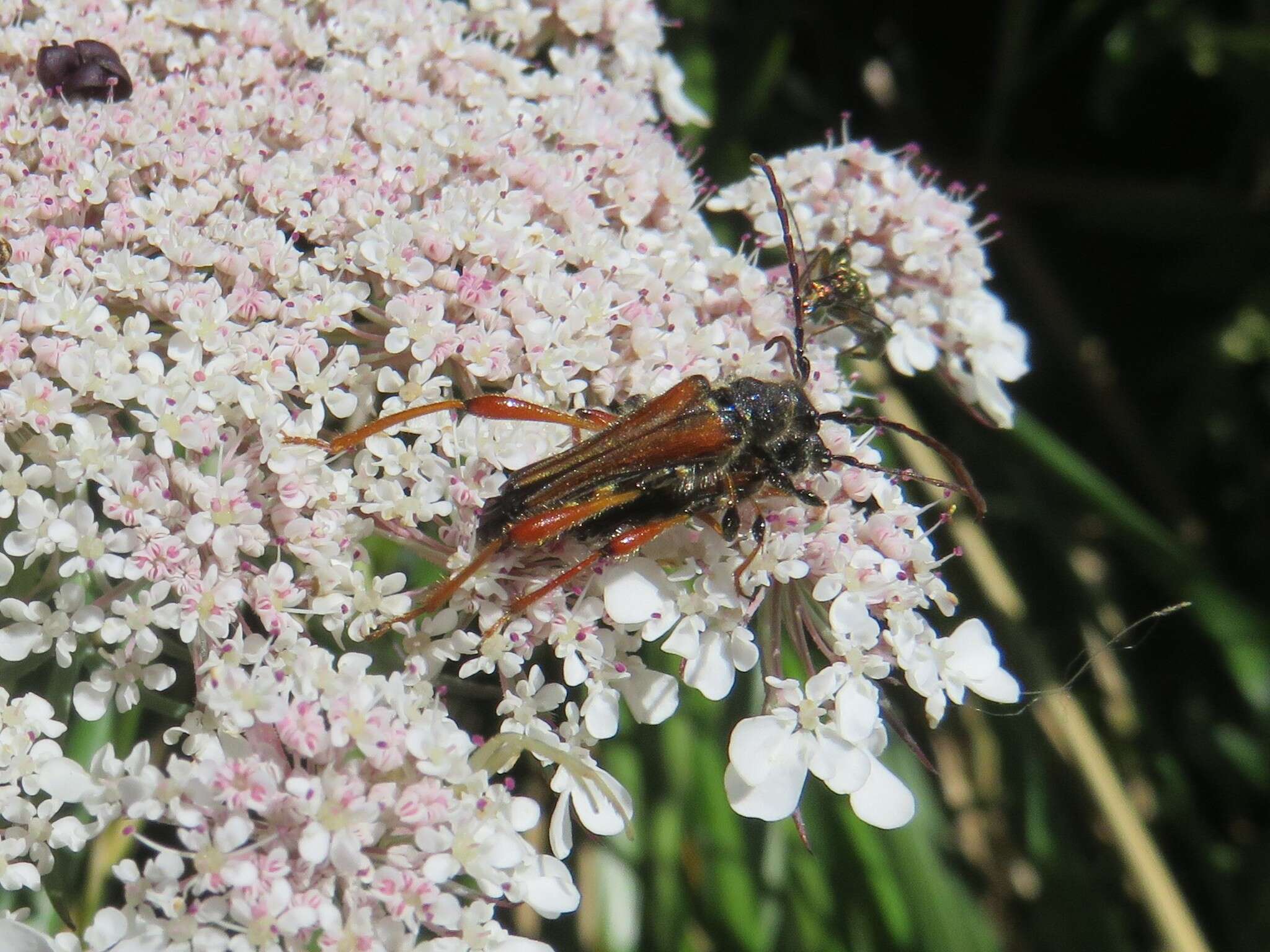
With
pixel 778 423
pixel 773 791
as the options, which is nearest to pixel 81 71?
pixel 778 423

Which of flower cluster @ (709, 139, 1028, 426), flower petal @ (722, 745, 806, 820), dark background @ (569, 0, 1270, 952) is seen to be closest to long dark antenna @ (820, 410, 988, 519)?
flower cluster @ (709, 139, 1028, 426)

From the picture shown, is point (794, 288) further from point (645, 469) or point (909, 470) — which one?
point (645, 469)

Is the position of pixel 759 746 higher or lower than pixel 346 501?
lower

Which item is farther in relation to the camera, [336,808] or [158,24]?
[158,24]

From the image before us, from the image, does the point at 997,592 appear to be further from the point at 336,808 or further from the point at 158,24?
the point at 158,24

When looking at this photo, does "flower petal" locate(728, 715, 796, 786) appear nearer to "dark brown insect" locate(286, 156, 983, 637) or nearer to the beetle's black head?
"dark brown insect" locate(286, 156, 983, 637)

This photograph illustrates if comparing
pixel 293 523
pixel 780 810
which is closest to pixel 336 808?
pixel 293 523
